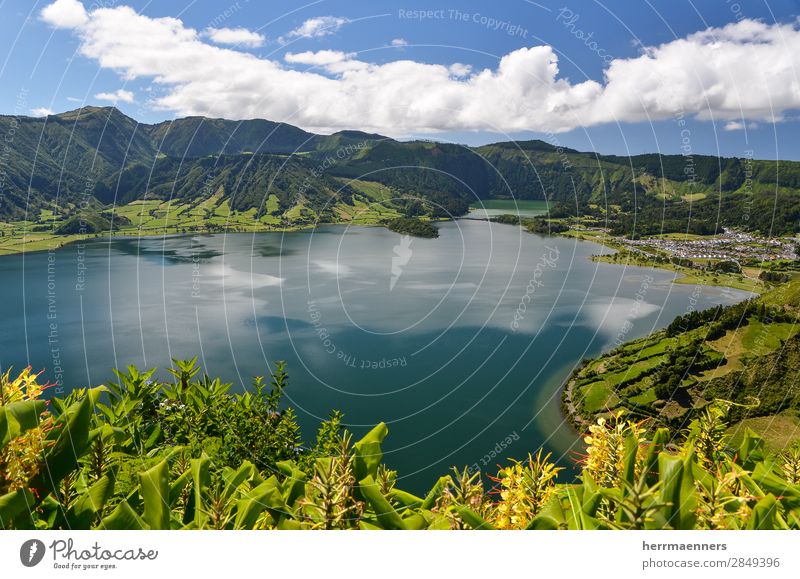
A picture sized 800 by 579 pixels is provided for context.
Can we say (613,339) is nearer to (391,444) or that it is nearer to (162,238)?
(391,444)

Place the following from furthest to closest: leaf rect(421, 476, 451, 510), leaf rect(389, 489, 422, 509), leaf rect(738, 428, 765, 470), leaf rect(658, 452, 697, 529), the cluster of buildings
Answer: the cluster of buildings < leaf rect(738, 428, 765, 470) < leaf rect(421, 476, 451, 510) < leaf rect(389, 489, 422, 509) < leaf rect(658, 452, 697, 529)

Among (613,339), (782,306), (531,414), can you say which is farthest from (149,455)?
(782,306)

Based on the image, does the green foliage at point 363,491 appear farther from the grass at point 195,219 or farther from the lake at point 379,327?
the grass at point 195,219

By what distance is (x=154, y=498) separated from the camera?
8.04ft

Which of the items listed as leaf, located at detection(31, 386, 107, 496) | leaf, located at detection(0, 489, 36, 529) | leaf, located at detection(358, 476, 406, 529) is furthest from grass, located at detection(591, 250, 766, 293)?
leaf, located at detection(0, 489, 36, 529)

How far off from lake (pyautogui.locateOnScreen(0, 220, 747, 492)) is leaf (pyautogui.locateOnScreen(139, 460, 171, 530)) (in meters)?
15.7

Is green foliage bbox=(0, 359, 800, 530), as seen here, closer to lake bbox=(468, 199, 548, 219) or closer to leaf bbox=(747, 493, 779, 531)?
leaf bbox=(747, 493, 779, 531)

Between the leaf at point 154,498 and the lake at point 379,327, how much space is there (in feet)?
51.5

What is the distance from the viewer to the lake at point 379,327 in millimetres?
37906

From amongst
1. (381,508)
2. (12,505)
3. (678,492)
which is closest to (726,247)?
(678,492)

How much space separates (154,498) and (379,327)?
49019 mm

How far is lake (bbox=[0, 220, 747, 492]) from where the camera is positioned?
37906mm

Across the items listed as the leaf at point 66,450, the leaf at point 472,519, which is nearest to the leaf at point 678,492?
the leaf at point 472,519

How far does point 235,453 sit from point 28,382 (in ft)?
13.1
